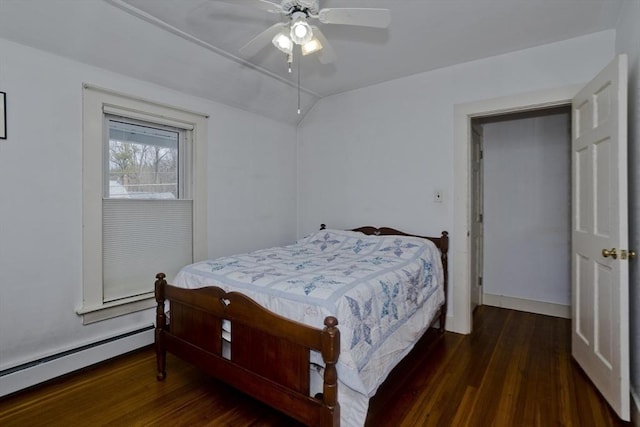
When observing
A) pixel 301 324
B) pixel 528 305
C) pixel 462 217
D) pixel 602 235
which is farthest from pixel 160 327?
pixel 528 305

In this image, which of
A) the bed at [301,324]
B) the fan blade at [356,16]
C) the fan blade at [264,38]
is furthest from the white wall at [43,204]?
the fan blade at [356,16]

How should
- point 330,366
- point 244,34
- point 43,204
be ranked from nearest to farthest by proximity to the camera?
1. point 330,366
2. point 43,204
3. point 244,34

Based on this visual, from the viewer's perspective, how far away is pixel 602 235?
2021mm

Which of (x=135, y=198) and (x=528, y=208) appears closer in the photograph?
(x=135, y=198)

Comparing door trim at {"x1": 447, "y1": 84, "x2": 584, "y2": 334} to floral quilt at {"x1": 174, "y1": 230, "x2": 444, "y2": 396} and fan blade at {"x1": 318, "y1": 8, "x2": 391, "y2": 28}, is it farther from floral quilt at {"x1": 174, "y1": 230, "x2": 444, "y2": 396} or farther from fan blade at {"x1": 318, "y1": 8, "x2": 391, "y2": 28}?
fan blade at {"x1": 318, "y1": 8, "x2": 391, "y2": 28}

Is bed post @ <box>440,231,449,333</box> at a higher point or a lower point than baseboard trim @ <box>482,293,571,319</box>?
higher

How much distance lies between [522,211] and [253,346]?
11.2ft

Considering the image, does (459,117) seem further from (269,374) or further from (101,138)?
(101,138)

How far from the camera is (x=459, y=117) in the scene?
3074mm

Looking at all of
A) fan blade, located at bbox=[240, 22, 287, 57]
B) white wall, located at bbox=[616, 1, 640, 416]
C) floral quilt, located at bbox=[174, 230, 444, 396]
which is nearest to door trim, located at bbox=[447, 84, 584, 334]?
floral quilt, located at bbox=[174, 230, 444, 396]

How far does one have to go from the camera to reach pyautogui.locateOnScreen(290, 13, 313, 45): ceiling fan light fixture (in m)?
1.77

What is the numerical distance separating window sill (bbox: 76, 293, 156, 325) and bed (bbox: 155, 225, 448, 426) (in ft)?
1.87

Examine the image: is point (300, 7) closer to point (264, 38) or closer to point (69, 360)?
point (264, 38)

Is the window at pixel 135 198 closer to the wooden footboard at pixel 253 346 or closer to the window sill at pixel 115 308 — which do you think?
the window sill at pixel 115 308
